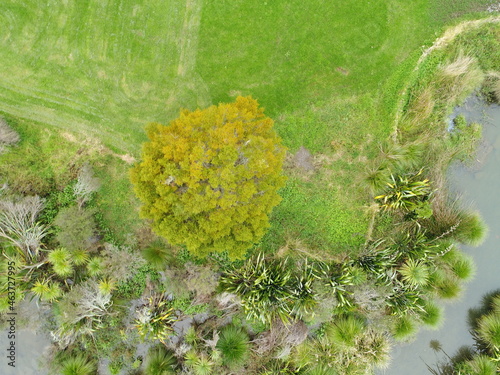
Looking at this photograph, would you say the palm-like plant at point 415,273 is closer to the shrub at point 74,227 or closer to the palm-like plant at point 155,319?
the palm-like plant at point 155,319

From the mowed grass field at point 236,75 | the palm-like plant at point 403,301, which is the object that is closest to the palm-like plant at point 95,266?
the mowed grass field at point 236,75

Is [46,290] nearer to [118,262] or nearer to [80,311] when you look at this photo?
[80,311]

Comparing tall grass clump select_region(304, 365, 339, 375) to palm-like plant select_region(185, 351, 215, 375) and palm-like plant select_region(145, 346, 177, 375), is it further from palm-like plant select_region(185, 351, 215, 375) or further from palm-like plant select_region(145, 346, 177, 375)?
palm-like plant select_region(145, 346, 177, 375)

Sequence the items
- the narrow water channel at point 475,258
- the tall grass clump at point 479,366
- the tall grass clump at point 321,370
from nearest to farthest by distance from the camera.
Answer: the tall grass clump at point 321,370
the tall grass clump at point 479,366
the narrow water channel at point 475,258

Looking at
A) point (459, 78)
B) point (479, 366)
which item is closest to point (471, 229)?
point (479, 366)

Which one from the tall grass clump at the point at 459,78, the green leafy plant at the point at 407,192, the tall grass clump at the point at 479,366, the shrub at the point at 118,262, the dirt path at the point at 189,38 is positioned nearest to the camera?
the shrub at the point at 118,262

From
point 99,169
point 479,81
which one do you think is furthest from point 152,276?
point 479,81
